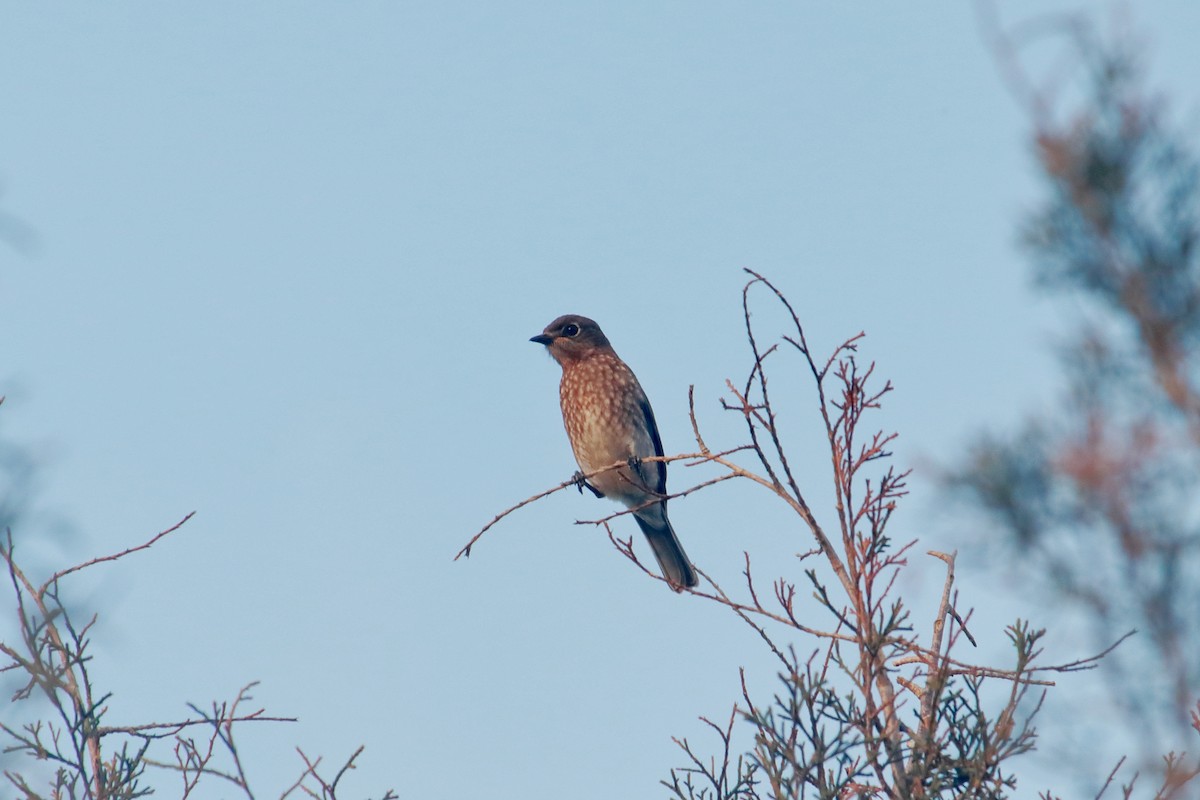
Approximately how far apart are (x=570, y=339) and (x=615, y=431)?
0.97 metres

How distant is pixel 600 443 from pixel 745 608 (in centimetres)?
564

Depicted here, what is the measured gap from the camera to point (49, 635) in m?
4.42

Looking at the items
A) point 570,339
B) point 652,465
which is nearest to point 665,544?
point 652,465

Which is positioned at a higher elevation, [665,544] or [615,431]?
[615,431]

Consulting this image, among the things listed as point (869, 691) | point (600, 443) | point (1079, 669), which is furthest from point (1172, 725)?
point (600, 443)

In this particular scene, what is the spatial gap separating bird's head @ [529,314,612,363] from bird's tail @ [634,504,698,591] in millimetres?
1368

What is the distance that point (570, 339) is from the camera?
10609 millimetres

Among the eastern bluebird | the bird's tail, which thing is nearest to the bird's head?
the eastern bluebird

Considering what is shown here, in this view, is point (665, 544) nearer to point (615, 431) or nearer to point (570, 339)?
point (615, 431)

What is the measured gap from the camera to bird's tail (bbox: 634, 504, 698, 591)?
33.0 feet

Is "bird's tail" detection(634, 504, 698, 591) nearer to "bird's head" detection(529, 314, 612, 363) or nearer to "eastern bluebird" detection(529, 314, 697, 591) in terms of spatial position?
"eastern bluebird" detection(529, 314, 697, 591)

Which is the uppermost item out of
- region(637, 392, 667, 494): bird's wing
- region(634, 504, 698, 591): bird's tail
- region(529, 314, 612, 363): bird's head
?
region(529, 314, 612, 363): bird's head

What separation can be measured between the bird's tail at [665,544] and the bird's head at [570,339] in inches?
53.9

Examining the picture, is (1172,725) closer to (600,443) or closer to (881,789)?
(881,789)
